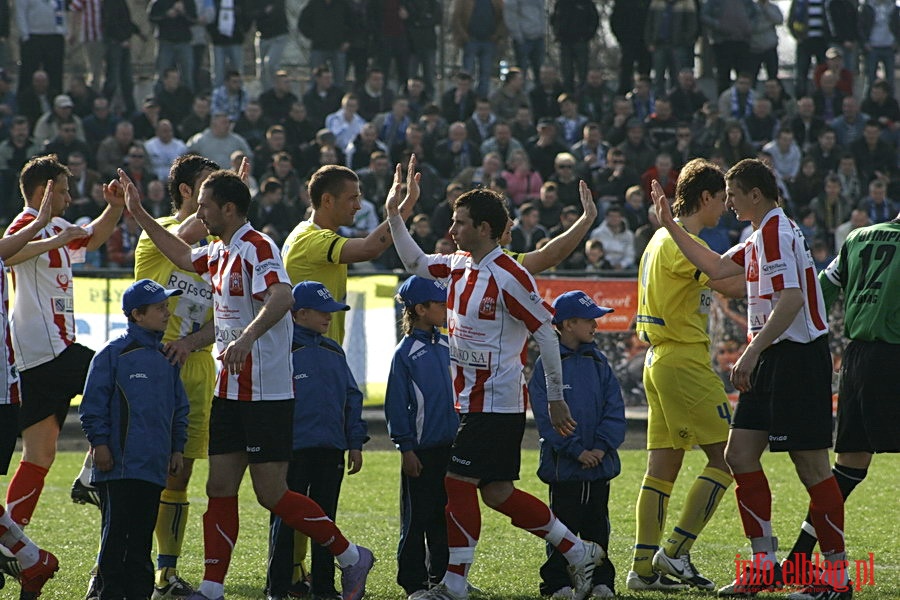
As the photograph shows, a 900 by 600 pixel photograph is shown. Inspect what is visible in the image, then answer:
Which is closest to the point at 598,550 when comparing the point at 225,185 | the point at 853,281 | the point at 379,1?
the point at 853,281

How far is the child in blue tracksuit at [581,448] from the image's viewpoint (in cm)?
711

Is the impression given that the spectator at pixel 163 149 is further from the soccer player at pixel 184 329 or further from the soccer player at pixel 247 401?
the soccer player at pixel 247 401

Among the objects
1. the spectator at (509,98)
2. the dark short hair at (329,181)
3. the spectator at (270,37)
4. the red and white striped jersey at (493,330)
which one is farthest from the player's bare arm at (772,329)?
the spectator at (509,98)

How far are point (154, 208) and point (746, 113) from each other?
946 centimetres

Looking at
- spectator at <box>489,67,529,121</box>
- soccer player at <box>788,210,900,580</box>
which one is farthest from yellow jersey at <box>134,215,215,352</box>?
spectator at <box>489,67,529,121</box>

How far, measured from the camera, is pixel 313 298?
696 cm

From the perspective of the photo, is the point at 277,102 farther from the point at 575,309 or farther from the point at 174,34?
the point at 575,309

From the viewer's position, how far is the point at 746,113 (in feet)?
70.3

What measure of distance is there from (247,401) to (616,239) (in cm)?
1154

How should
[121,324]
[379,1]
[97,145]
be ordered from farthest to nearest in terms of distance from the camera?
[379,1] → [97,145] → [121,324]

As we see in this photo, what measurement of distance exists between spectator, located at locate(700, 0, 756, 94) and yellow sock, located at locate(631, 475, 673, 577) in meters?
14.8

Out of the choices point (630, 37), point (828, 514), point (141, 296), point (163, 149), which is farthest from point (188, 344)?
point (630, 37)

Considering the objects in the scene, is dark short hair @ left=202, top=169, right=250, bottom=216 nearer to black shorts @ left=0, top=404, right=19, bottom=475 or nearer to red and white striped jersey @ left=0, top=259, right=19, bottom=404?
red and white striped jersey @ left=0, top=259, right=19, bottom=404

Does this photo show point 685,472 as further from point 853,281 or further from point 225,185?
point 225,185
